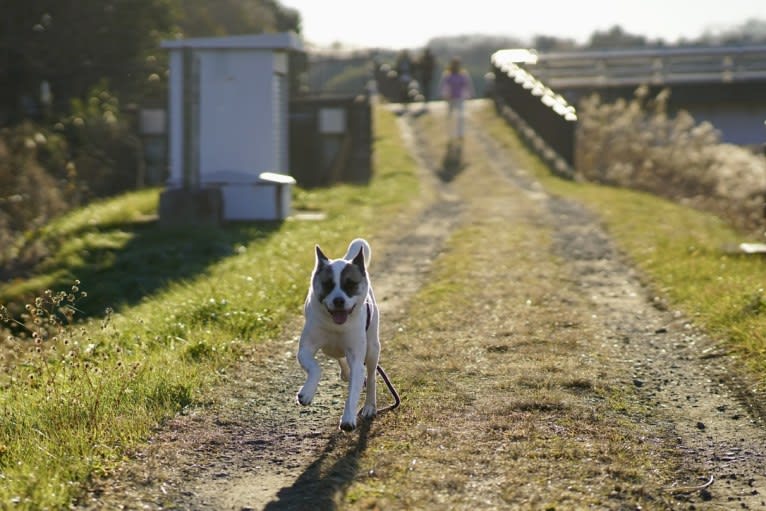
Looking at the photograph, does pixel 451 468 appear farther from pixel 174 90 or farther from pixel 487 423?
pixel 174 90

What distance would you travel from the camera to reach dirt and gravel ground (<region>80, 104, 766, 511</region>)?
21.3 ft

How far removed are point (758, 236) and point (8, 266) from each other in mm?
11699

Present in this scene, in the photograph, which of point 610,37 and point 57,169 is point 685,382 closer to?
point 57,169

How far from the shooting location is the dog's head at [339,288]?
7145 mm

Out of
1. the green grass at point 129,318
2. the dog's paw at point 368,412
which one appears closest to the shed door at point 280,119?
the green grass at point 129,318

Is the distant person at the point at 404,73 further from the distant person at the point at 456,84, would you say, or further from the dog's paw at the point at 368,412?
the dog's paw at the point at 368,412

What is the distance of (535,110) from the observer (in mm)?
31906

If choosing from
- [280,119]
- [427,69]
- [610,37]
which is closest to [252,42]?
[280,119]

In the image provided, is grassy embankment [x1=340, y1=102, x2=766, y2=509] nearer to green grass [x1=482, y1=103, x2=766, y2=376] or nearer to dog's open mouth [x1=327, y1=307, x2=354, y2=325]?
green grass [x1=482, y1=103, x2=766, y2=376]

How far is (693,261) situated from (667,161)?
1168 centimetres

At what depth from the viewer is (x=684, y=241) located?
16859 mm

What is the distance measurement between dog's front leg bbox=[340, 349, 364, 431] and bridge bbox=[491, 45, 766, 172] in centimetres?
3073

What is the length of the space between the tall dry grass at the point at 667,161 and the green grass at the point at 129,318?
5769 millimetres

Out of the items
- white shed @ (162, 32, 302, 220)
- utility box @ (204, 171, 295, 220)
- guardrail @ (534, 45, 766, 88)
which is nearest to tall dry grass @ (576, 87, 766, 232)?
utility box @ (204, 171, 295, 220)
